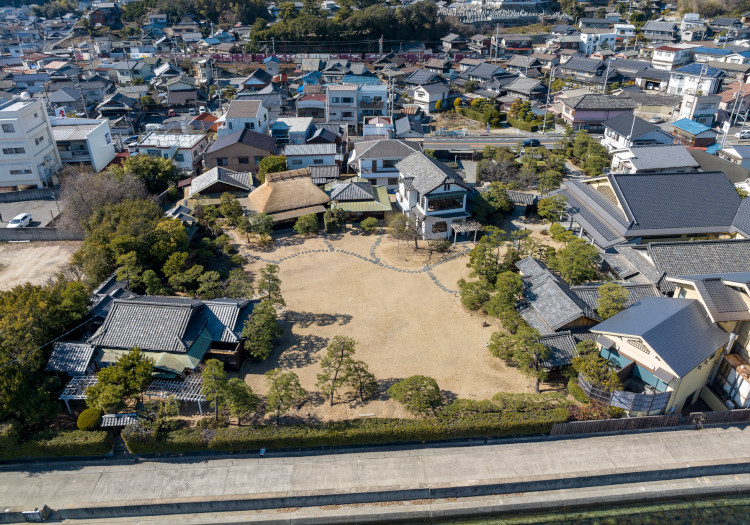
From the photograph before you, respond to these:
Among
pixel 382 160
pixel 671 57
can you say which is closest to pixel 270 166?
pixel 382 160

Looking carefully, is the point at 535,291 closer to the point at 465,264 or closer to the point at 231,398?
the point at 465,264

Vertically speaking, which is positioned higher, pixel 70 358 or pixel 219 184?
pixel 219 184

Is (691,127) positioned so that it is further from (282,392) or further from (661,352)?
(282,392)

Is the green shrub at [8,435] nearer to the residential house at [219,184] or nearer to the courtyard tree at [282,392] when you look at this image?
the courtyard tree at [282,392]

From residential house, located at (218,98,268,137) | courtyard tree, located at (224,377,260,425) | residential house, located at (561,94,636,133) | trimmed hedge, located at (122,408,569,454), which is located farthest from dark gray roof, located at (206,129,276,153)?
residential house, located at (561,94,636,133)

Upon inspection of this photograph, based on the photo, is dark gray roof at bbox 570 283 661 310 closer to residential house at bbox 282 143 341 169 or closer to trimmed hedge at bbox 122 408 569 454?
trimmed hedge at bbox 122 408 569 454

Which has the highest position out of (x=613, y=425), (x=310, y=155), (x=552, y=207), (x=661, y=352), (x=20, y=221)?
(x=661, y=352)

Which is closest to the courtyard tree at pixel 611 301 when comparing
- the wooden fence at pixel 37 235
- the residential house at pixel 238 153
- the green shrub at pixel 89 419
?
the green shrub at pixel 89 419
